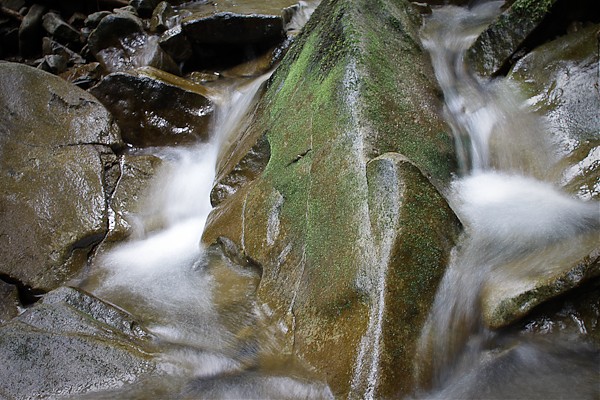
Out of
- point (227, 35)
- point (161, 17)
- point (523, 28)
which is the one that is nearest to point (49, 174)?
point (227, 35)

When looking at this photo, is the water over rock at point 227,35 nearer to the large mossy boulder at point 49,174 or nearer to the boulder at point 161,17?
the boulder at point 161,17

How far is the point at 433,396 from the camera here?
2506 mm

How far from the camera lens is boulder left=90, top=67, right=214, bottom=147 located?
6.18m

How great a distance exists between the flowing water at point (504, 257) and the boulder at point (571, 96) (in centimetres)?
11

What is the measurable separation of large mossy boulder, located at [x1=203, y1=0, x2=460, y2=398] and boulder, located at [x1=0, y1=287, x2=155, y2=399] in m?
0.96

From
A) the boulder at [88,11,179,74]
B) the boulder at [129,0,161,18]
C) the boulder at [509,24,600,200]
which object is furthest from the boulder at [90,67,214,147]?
the boulder at [509,24,600,200]

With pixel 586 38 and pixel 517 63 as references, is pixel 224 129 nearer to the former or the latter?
pixel 517 63

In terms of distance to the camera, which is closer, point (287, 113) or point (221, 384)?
point (221, 384)

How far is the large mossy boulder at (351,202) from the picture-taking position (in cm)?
265

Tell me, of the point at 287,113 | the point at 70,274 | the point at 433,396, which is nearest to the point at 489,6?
the point at 287,113

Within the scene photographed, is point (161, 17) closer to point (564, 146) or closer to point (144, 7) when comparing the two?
point (144, 7)

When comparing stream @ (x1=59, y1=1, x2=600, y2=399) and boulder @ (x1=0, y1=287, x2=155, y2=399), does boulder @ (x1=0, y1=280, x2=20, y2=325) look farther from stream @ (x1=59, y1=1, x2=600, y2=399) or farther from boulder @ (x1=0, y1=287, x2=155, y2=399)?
boulder @ (x1=0, y1=287, x2=155, y2=399)

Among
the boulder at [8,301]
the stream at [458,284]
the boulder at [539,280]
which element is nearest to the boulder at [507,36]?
the stream at [458,284]

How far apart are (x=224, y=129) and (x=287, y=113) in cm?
202
